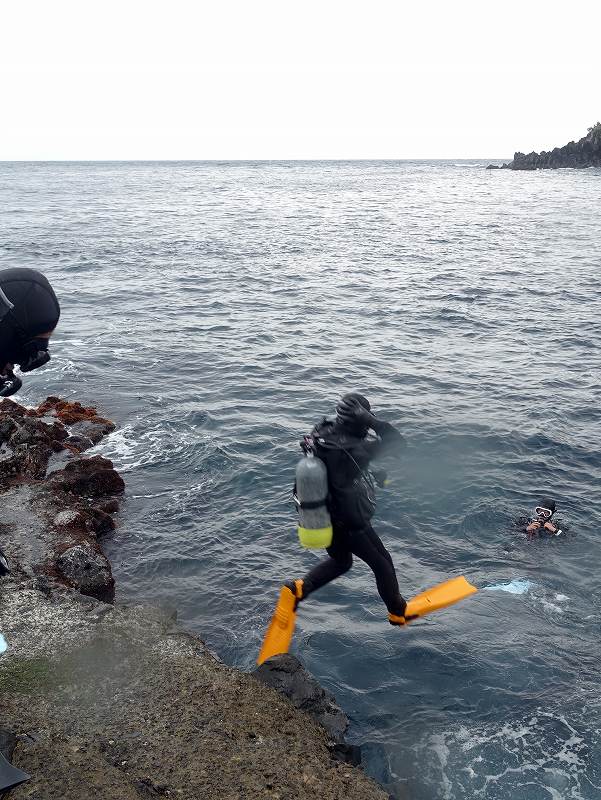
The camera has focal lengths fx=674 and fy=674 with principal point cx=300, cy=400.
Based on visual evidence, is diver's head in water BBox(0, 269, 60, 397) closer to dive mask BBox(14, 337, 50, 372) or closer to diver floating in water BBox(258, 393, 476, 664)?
dive mask BBox(14, 337, 50, 372)

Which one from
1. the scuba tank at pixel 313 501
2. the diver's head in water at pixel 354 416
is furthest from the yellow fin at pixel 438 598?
the diver's head in water at pixel 354 416

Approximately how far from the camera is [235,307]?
90.0 feet

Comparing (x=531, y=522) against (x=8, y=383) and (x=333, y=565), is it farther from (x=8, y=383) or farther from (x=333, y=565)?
(x=8, y=383)

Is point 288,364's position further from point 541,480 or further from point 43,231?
point 43,231

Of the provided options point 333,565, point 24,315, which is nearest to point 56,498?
point 333,565

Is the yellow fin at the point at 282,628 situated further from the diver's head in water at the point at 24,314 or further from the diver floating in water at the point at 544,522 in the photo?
the diver floating in water at the point at 544,522

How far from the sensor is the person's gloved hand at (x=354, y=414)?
6.26 m

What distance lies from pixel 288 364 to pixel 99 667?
14019 mm

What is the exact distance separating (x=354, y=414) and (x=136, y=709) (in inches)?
128
